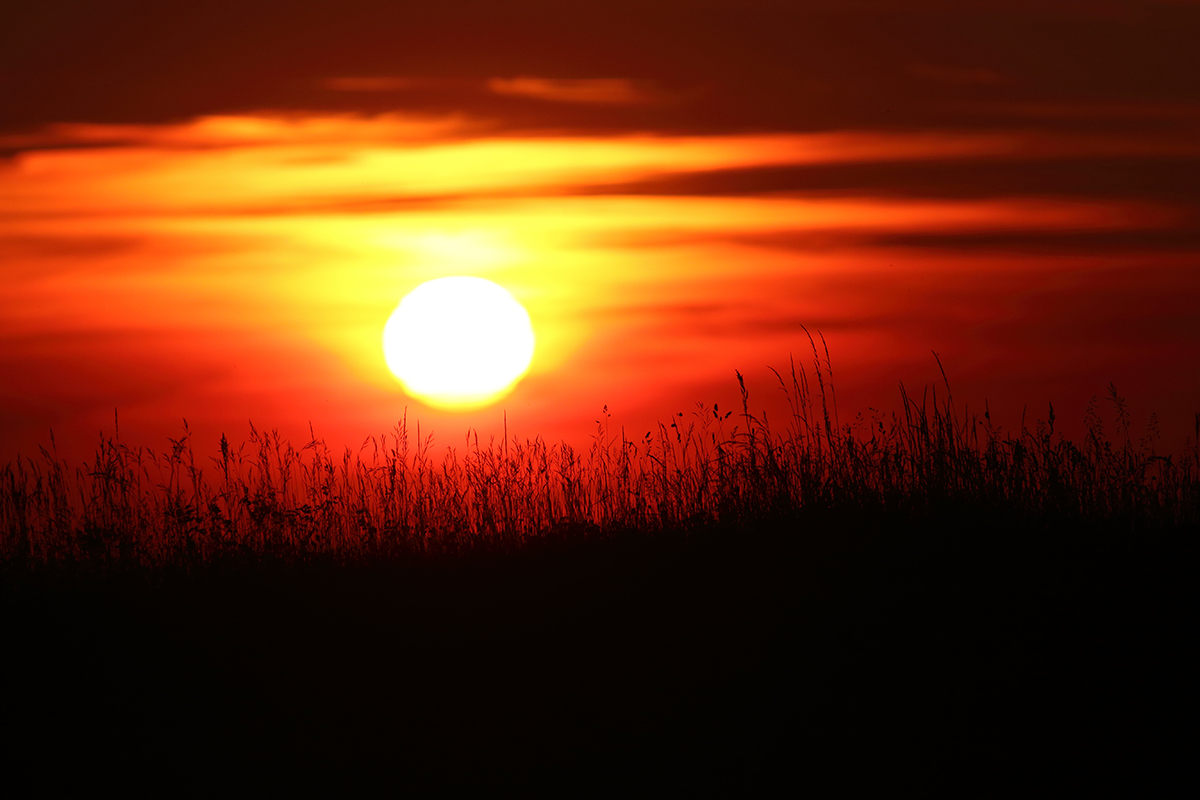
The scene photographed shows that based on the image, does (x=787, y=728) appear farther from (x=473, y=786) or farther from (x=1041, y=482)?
(x=1041, y=482)

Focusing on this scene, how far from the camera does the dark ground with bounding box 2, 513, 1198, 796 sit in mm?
3783

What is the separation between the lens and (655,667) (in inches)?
177

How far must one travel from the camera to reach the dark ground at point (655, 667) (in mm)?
3783

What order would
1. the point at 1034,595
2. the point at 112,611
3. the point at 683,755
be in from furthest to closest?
1. the point at 112,611
2. the point at 1034,595
3. the point at 683,755

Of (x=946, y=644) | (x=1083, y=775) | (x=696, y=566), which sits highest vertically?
(x=696, y=566)

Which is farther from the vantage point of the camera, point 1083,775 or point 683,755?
point 683,755

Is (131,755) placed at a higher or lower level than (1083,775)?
higher

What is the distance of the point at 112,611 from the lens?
5.51m

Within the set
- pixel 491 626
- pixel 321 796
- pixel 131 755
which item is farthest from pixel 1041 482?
pixel 131 755

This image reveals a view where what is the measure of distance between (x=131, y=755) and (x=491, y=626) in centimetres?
176

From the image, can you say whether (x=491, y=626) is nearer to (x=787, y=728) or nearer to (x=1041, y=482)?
(x=787, y=728)

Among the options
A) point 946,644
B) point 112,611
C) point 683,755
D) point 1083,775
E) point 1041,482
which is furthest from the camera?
point 1041,482

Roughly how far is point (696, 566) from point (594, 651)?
44.1 inches

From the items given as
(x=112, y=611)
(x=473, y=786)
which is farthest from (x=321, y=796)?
(x=112, y=611)
